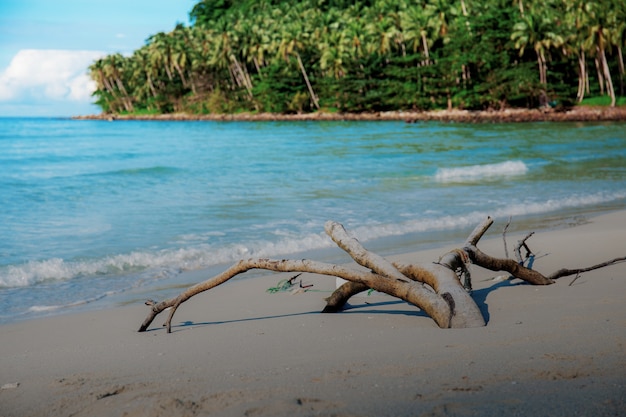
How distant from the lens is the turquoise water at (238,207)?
8.14 m

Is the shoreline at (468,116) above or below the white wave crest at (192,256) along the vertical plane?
below

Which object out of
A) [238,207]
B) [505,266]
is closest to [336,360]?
[505,266]

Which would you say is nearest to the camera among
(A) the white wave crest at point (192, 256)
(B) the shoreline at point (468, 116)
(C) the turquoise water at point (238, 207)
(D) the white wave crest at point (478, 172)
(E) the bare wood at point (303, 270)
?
(E) the bare wood at point (303, 270)

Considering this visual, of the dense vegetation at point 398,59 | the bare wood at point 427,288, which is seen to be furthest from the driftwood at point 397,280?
the dense vegetation at point 398,59

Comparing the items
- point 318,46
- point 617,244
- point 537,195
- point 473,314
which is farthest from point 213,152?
point 318,46

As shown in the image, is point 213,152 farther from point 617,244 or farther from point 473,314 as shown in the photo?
point 473,314

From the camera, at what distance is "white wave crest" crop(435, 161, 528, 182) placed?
60.6 feet

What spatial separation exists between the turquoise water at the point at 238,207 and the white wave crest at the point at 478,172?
0.05 meters

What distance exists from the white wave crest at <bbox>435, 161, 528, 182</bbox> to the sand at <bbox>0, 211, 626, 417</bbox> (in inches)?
508

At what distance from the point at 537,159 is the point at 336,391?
22.6m

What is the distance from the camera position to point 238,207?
44.3ft

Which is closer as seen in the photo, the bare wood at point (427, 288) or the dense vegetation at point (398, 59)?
the bare wood at point (427, 288)

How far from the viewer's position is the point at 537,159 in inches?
942

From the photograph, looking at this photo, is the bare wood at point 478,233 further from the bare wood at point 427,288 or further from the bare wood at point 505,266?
the bare wood at point 427,288
